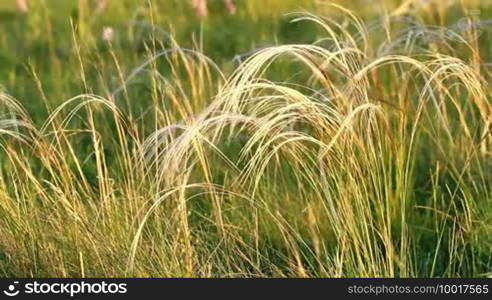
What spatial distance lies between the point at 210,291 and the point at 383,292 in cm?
45

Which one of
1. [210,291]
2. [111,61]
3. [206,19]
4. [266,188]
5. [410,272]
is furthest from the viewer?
[206,19]

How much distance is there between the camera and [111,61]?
6.02 meters

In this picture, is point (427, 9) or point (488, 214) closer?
point (488, 214)

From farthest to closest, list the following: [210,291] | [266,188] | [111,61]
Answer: [111,61], [266,188], [210,291]

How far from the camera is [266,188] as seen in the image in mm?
4051

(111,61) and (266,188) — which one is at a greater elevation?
(111,61)

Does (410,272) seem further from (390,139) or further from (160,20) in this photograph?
(160,20)

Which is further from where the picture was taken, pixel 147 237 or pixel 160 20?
pixel 160 20

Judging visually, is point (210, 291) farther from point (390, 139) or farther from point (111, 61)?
point (111, 61)

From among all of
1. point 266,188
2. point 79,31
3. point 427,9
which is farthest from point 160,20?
point 266,188

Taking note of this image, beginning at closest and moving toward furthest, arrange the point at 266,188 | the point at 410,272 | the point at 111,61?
1. the point at 410,272
2. the point at 266,188
3. the point at 111,61

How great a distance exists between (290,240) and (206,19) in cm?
359

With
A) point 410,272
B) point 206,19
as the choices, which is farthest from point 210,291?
point 206,19

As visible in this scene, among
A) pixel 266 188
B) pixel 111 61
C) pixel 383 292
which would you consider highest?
pixel 111 61
